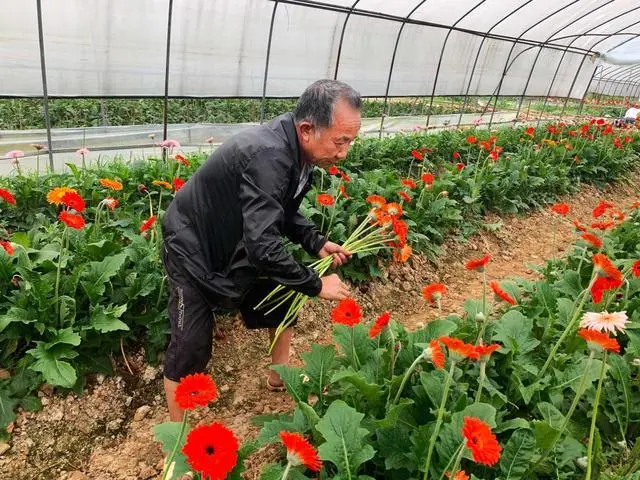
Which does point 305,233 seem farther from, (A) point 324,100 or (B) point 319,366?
(A) point 324,100

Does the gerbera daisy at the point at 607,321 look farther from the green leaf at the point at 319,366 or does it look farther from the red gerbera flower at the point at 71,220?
the red gerbera flower at the point at 71,220

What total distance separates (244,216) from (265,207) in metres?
0.09

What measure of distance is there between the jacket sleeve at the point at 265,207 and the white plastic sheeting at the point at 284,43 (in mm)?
4499

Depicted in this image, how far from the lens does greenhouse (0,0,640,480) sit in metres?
1.72

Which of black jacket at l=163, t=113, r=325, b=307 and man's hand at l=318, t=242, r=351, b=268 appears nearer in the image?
black jacket at l=163, t=113, r=325, b=307

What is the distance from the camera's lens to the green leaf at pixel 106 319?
7.92ft

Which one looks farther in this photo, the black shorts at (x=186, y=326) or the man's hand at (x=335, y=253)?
the man's hand at (x=335, y=253)

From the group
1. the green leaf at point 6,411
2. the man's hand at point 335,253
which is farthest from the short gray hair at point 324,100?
the green leaf at point 6,411

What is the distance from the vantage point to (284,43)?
7438mm

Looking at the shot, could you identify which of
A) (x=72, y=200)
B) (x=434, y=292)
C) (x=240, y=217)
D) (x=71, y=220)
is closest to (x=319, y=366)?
(x=434, y=292)

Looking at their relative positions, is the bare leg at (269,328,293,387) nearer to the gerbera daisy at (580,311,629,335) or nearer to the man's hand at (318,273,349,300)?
the man's hand at (318,273,349,300)

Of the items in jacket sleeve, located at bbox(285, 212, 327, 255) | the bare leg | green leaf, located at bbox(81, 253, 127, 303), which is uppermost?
jacket sleeve, located at bbox(285, 212, 327, 255)

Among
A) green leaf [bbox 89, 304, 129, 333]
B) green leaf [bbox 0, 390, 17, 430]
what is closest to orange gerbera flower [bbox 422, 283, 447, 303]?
green leaf [bbox 89, 304, 129, 333]

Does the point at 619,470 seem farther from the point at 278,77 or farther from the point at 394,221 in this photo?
the point at 278,77
